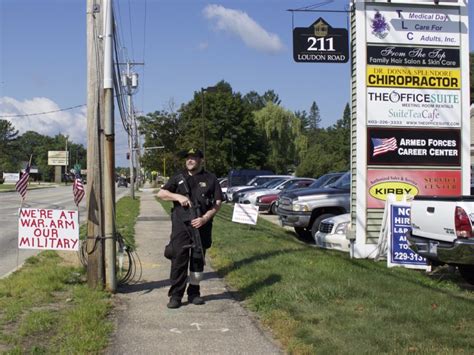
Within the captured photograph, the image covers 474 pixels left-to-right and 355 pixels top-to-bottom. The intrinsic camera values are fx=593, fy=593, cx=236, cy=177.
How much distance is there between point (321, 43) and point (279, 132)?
203ft

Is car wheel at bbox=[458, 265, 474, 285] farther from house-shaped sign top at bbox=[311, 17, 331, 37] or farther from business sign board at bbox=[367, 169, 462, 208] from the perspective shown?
house-shaped sign top at bbox=[311, 17, 331, 37]

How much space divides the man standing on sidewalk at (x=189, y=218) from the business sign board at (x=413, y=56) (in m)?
5.13

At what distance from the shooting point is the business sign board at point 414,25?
10.7m

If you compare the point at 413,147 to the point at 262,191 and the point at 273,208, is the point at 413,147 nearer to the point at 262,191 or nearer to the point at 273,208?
the point at 273,208

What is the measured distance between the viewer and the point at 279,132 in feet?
239

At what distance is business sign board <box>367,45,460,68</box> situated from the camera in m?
10.7

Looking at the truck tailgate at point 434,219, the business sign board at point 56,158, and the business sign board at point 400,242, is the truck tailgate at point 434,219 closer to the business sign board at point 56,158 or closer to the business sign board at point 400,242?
the business sign board at point 400,242

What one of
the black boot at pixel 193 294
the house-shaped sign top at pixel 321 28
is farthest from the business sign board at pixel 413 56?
the black boot at pixel 193 294

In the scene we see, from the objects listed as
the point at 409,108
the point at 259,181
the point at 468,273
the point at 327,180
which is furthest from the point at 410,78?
the point at 259,181

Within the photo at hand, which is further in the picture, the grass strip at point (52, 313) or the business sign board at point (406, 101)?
the business sign board at point (406, 101)

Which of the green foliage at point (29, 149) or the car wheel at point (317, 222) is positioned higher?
the green foliage at point (29, 149)

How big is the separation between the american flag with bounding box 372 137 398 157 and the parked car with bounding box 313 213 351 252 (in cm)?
175

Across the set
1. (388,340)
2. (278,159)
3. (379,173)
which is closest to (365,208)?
(379,173)

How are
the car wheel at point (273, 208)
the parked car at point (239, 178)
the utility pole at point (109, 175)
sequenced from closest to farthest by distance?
the utility pole at point (109, 175)
the car wheel at point (273, 208)
the parked car at point (239, 178)
